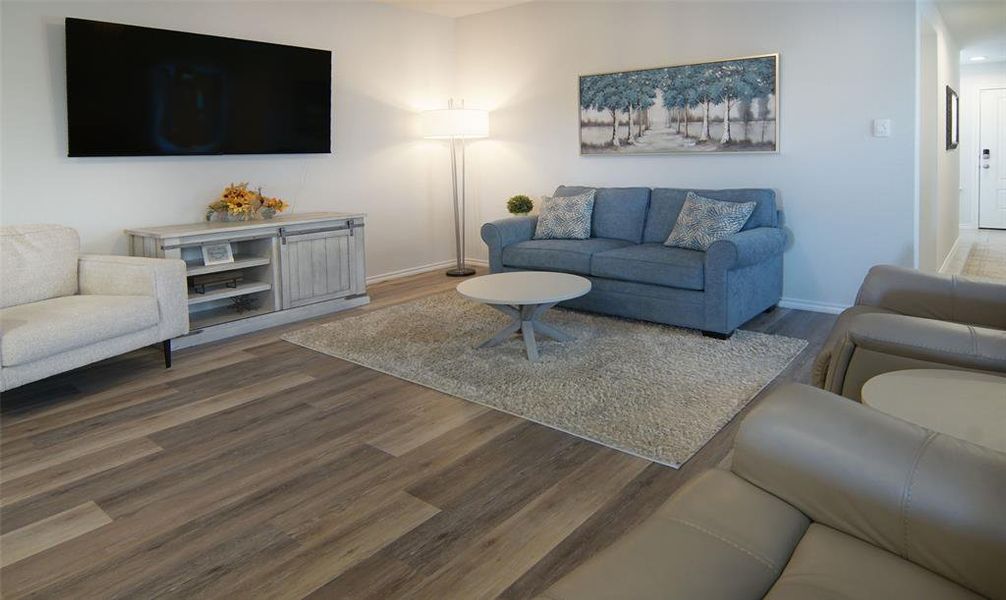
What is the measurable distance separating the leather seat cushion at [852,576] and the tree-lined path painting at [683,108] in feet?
13.1

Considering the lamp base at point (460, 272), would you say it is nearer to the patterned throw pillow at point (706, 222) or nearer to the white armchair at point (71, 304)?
the patterned throw pillow at point (706, 222)

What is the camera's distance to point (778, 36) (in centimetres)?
462

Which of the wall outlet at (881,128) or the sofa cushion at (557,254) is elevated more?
the wall outlet at (881,128)

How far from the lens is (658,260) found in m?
4.25

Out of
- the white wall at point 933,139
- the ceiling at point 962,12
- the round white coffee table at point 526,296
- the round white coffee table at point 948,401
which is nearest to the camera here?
the round white coffee table at point 948,401

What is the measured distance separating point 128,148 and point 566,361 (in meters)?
3.05

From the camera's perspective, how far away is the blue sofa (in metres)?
4.04

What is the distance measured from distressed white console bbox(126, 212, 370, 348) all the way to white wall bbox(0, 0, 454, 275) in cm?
31

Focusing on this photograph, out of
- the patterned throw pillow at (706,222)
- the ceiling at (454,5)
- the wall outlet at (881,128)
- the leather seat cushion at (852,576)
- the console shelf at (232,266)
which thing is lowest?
the leather seat cushion at (852,576)

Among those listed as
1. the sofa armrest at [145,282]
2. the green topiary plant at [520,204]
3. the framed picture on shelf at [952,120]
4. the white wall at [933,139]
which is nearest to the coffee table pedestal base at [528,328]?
the sofa armrest at [145,282]

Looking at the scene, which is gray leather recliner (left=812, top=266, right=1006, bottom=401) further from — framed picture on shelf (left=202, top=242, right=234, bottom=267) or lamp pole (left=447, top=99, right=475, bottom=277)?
lamp pole (left=447, top=99, right=475, bottom=277)

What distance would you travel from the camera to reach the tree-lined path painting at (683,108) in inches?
187

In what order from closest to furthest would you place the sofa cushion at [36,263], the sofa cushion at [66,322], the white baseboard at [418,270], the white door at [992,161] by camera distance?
the sofa cushion at [66,322]
the sofa cushion at [36,263]
the white baseboard at [418,270]
the white door at [992,161]

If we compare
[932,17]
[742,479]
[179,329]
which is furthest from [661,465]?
[932,17]
